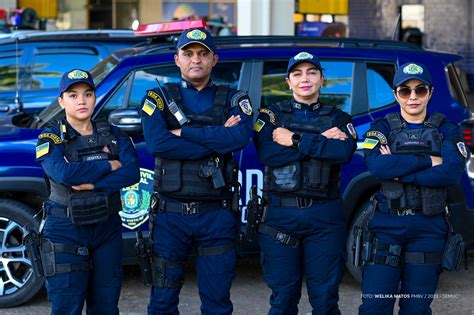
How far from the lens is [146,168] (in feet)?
20.4

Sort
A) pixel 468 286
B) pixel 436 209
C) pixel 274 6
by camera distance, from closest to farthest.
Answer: pixel 436 209 → pixel 468 286 → pixel 274 6

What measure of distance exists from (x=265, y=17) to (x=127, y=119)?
4.94 m

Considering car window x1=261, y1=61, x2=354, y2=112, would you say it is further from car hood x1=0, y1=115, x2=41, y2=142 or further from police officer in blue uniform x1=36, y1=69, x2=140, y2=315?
police officer in blue uniform x1=36, y1=69, x2=140, y2=315

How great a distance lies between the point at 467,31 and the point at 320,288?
1805 centimetres

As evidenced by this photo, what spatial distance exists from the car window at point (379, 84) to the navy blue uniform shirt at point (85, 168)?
2.24 m

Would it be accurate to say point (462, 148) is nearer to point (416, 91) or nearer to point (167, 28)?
point (416, 91)

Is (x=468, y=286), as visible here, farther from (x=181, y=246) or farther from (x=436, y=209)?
(x=181, y=246)

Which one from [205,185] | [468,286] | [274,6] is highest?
[274,6]

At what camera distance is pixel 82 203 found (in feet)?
15.6

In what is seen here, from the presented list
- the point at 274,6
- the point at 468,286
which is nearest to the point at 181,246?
the point at 468,286

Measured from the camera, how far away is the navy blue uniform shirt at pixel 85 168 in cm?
474

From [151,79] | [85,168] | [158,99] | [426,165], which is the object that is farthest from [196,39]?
[151,79]

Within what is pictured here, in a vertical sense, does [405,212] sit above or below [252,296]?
above

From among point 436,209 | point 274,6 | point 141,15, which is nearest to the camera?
point 436,209
